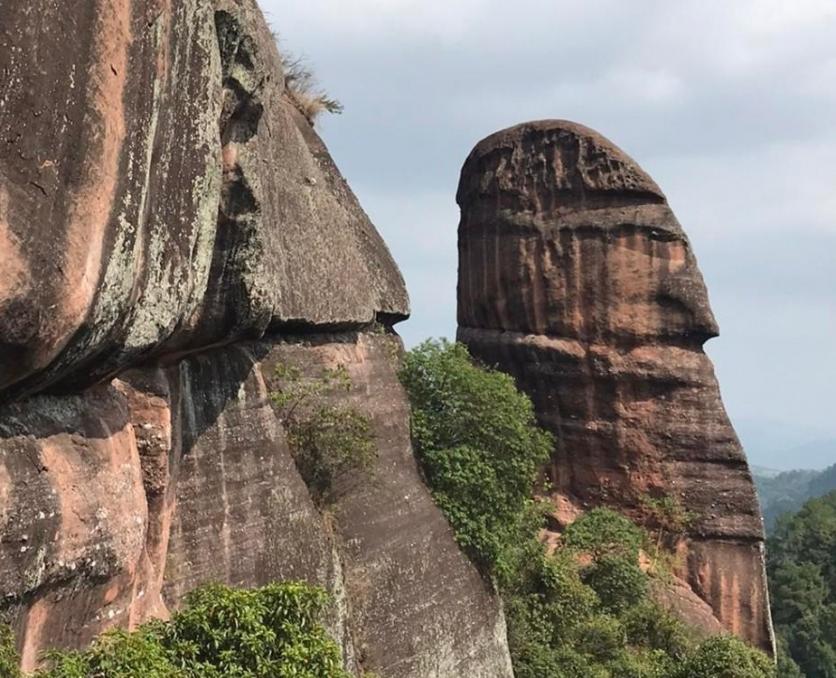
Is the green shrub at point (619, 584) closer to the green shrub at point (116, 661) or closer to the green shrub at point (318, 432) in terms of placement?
the green shrub at point (318, 432)

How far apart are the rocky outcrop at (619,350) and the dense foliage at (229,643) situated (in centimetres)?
1568

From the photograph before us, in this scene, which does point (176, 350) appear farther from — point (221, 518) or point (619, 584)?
point (619, 584)

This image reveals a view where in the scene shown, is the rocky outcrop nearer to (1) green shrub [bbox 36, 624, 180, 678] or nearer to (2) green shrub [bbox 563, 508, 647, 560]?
(2) green shrub [bbox 563, 508, 647, 560]

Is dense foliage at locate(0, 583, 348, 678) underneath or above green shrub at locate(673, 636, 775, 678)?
above

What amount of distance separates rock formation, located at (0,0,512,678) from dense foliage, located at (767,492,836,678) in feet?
92.4

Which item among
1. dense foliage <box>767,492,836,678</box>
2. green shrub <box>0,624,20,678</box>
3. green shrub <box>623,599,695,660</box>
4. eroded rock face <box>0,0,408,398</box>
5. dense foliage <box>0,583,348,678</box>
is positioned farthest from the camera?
dense foliage <box>767,492,836,678</box>

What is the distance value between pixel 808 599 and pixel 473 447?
1408 inches

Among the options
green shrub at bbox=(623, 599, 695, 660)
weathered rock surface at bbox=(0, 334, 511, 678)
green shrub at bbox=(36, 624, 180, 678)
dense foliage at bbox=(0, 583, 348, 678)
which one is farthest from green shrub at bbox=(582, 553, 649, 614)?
green shrub at bbox=(36, 624, 180, 678)

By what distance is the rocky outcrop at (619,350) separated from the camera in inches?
827

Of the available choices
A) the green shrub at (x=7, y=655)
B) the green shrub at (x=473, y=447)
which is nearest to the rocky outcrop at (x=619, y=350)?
the green shrub at (x=473, y=447)

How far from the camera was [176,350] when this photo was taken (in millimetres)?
9367

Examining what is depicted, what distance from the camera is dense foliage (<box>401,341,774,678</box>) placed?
14.8 meters

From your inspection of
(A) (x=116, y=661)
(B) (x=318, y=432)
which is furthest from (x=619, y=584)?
(A) (x=116, y=661)

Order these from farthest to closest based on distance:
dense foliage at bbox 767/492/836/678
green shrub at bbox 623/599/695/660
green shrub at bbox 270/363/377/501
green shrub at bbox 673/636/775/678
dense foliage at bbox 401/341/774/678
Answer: dense foliage at bbox 767/492/836/678 → green shrub at bbox 623/599/695/660 → green shrub at bbox 673/636/775/678 → dense foliage at bbox 401/341/774/678 → green shrub at bbox 270/363/377/501
